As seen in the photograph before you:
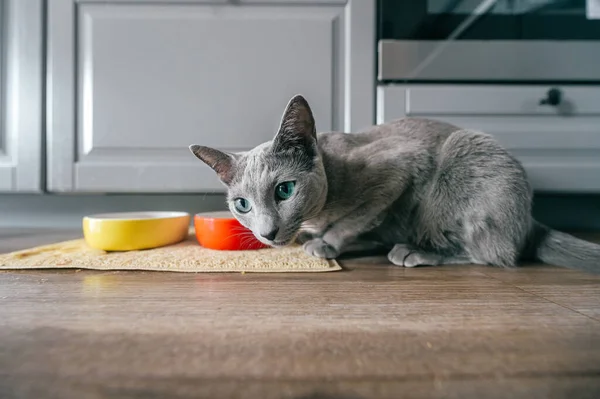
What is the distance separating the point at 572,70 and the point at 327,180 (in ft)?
3.38

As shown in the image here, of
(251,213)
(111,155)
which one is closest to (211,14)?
(111,155)

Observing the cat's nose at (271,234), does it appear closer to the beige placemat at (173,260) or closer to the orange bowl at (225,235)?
the beige placemat at (173,260)

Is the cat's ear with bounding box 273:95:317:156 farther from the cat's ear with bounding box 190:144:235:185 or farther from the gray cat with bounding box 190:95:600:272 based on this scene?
the cat's ear with bounding box 190:144:235:185

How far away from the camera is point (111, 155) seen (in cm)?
139

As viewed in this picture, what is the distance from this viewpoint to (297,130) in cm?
82

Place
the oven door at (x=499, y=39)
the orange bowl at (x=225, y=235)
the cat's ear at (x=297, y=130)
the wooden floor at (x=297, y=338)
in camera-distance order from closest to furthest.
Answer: the wooden floor at (x=297, y=338), the cat's ear at (x=297, y=130), the orange bowl at (x=225, y=235), the oven door at (x=499, y=39)

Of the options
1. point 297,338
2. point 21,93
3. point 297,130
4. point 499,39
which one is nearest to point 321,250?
point 297,130

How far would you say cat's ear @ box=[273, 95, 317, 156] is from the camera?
0.78 meters

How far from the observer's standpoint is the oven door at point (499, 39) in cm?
130

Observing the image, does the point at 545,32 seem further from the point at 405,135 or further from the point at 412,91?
the point at 405,135

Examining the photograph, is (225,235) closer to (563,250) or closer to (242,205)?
(242,205)

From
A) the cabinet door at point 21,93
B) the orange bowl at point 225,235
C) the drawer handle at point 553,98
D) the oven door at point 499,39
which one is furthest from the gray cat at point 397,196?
the cabinet door at point 21,93

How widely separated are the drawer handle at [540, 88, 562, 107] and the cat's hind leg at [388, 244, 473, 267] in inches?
29.7

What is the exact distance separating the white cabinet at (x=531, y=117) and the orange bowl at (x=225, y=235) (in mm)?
668
